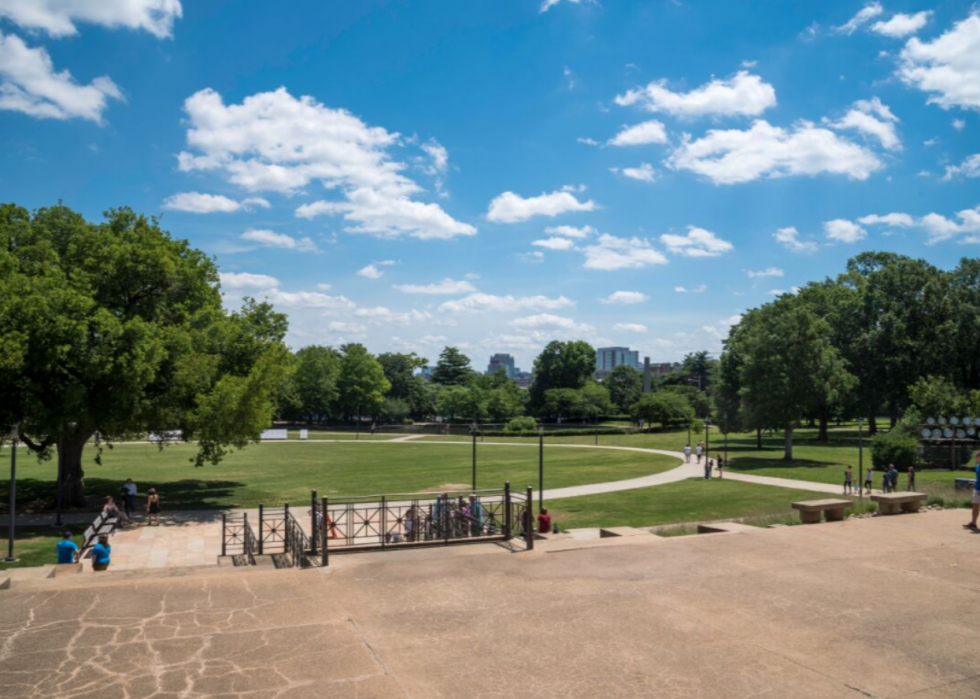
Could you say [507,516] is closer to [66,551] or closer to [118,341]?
[66,551]

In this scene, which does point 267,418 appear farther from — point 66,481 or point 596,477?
point 596,477

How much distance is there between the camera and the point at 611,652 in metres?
7.51

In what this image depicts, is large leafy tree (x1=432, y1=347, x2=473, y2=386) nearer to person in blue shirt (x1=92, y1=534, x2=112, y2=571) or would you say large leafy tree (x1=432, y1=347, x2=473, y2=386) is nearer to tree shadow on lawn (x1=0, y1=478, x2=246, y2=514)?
tree shadow on lawn (x1=0, y1=478, x2=246, y2=514)

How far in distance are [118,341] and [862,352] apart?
58742 mm

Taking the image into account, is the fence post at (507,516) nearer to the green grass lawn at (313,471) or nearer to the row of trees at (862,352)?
the green grass lawn at (313,471)

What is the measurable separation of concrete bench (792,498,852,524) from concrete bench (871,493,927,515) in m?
1.05

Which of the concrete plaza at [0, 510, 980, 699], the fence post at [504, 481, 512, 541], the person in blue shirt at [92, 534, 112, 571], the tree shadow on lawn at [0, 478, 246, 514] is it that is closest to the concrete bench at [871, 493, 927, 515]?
the concrete plaza at [0, 510, 980, 699]

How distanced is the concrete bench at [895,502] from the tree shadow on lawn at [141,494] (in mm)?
24261

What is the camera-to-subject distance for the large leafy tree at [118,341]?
22.9 m

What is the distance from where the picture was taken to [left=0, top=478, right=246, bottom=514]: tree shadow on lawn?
94.5ft

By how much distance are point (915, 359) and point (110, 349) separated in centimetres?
5917

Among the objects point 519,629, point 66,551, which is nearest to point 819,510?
point 519,629

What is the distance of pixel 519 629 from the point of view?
27.0 ft

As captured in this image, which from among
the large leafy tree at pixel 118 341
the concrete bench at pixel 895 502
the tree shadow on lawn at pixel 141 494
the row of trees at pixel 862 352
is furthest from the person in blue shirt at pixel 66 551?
the row of trees at pixel 862 352
